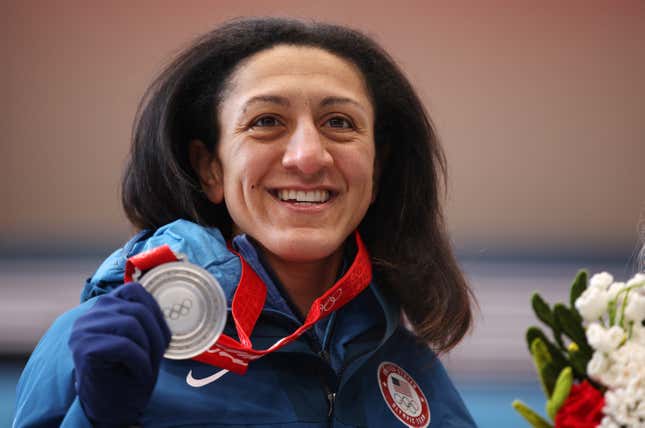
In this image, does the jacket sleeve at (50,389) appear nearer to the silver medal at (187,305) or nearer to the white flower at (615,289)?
the silver medal at (187,305)

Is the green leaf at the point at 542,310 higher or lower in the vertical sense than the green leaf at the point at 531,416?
higher

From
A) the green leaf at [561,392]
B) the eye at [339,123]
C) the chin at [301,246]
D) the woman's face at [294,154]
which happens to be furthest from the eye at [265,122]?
the green leaf at [561,392]

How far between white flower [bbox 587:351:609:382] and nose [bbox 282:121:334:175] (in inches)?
30.3

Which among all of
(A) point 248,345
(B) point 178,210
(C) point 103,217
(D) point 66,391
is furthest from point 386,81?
(C) point 103,217

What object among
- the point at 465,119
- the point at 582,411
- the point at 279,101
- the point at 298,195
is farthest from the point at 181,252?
the point at 465,119

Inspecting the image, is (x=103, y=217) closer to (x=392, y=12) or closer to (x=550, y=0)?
(x=392, y=12)

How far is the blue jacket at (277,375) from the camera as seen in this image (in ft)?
5.93

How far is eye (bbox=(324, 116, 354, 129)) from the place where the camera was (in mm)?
2111

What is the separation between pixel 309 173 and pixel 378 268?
1.25ft

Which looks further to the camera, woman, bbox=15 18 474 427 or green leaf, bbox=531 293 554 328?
woman, bbox=15 18 474 427

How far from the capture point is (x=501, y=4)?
7398mm

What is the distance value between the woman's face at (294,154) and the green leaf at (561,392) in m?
0.71

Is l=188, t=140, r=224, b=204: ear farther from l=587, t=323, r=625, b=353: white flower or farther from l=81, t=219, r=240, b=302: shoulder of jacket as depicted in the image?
l=587, t=323, r=625, b=353: white flower

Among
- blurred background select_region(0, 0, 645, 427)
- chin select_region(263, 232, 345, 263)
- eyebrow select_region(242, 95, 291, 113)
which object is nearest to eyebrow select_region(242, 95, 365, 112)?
eyebrow select_region(242, 95, 291, 113)
